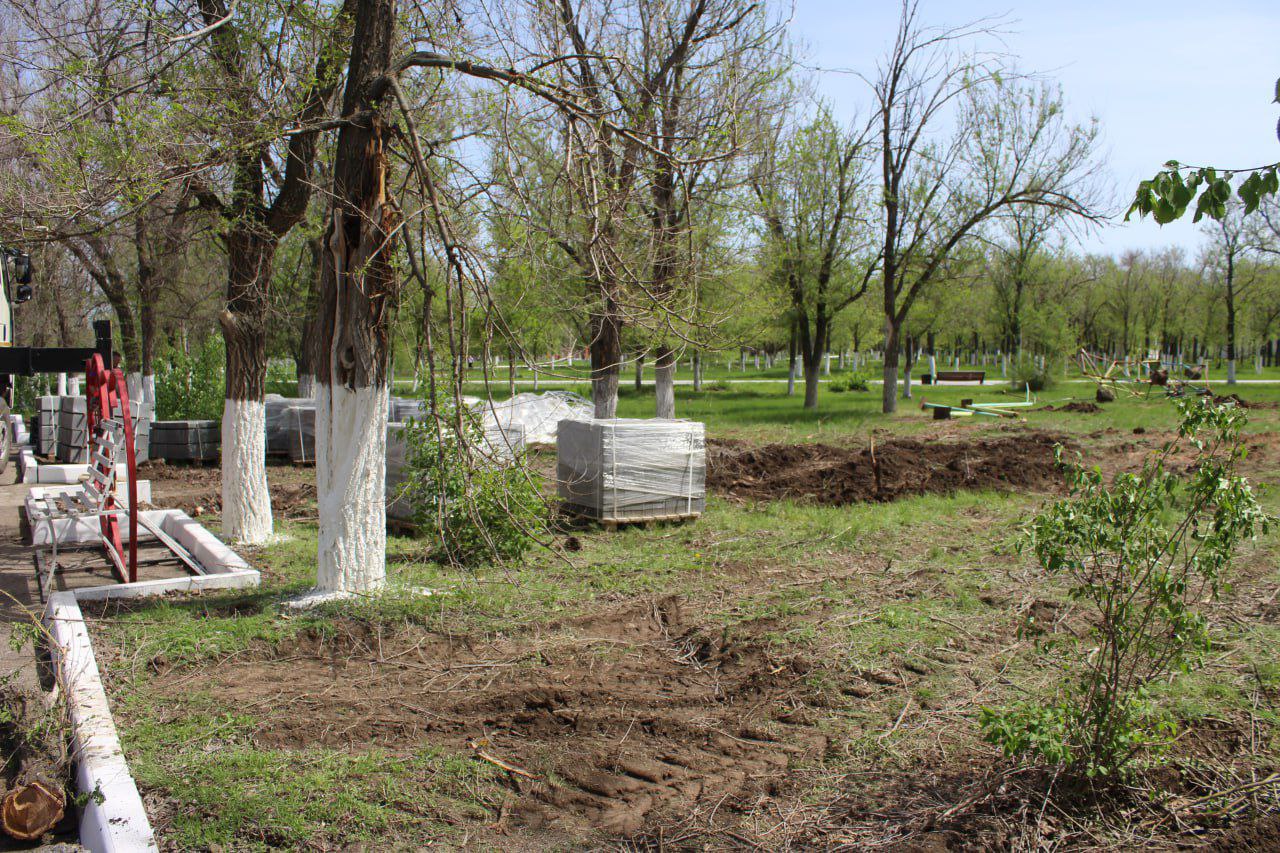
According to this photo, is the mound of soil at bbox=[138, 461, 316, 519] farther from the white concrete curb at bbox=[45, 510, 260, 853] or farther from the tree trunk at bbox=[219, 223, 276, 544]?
the white concrete curb at bbox=[45, 510, 260, 853]

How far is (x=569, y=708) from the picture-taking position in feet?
15.3

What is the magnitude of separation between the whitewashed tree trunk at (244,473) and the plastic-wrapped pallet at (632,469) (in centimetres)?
298

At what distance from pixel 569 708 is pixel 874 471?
8.47m

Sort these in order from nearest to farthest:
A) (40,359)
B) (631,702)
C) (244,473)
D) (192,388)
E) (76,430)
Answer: (631,702) → (244,473) → (40,359) → (76,430) → (192,388)

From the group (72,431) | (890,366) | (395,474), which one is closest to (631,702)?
(395,474)

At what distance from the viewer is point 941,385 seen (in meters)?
43.6

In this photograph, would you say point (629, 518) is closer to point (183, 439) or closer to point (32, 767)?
point (32, 767)

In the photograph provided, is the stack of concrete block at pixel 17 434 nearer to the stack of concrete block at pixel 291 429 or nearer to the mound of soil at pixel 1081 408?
the stack of concrete block at pixel 291 429

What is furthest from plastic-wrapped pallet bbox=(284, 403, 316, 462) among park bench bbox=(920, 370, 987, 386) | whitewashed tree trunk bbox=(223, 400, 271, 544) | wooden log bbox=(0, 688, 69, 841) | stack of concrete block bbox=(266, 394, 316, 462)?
park bench bbox=(920, 370, 987, 386)

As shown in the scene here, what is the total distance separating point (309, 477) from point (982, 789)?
1186 cm

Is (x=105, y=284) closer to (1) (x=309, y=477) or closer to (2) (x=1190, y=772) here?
(1) (x=309, y=477)

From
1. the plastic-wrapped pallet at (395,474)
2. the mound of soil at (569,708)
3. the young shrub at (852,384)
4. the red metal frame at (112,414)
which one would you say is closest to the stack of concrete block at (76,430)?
the red metal frame at (112,414)

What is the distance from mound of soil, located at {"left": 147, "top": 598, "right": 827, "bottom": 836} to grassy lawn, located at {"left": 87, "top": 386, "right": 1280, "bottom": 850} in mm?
16

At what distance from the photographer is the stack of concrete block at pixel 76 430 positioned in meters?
14.7
